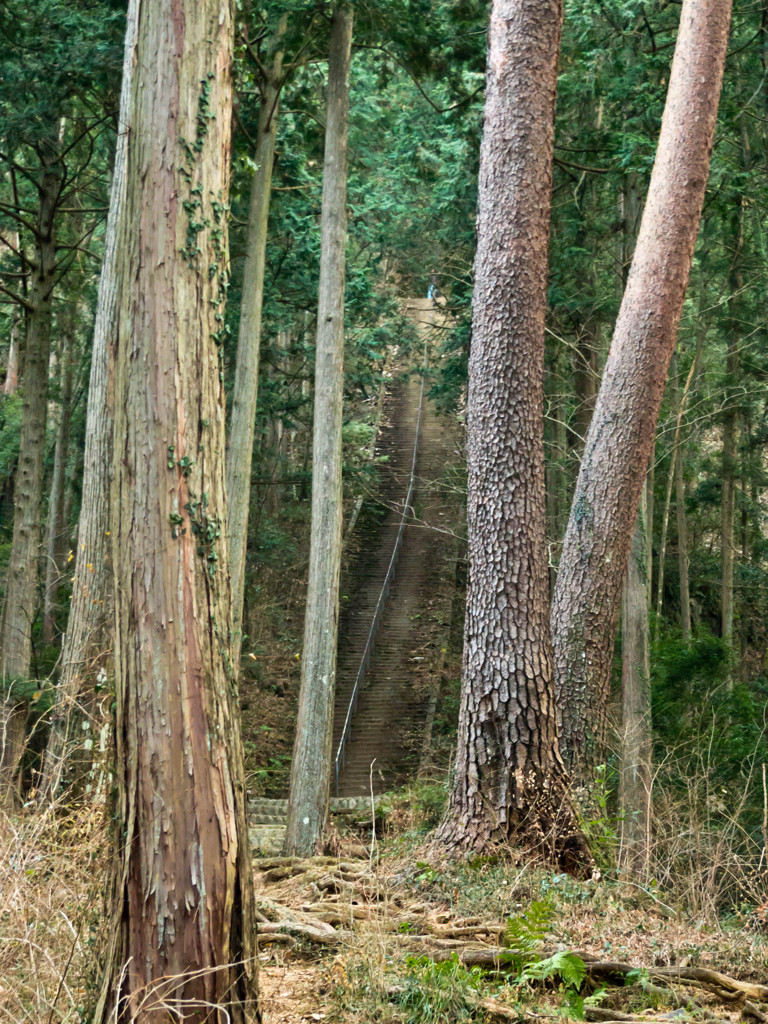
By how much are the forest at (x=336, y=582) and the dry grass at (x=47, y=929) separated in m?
0.03

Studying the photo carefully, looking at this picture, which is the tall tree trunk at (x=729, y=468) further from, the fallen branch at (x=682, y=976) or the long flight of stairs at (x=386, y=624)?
the fallen branch at (x=682, y=976)

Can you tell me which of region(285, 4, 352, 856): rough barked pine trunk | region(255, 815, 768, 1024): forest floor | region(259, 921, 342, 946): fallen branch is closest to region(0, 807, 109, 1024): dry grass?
region(255, 815, 768, 1024): forest floor

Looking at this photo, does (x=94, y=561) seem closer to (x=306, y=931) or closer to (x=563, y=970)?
(x=306, y=931)

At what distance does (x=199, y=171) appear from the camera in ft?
13.3

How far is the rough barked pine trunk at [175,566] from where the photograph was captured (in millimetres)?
3453

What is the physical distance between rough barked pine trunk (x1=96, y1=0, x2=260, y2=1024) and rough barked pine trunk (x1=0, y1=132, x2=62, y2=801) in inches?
365

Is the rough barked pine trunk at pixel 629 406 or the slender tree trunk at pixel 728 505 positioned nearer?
the rough barked pine trunk at pixel 629 406

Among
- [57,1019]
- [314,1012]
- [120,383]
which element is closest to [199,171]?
[120,383]

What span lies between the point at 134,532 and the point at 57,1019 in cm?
190

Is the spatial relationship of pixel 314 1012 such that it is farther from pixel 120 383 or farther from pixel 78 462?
pixel 78 462

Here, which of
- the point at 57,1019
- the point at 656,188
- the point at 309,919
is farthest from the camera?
the point at 656,188

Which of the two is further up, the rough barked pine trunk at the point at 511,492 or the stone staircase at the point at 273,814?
the rough barked pine trunk at the point at 511,492

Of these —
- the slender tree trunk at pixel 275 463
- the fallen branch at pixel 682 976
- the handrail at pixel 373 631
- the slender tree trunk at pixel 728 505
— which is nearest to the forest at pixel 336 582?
the fallen branch at pixel 682 976

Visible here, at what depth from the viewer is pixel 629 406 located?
296 inches
